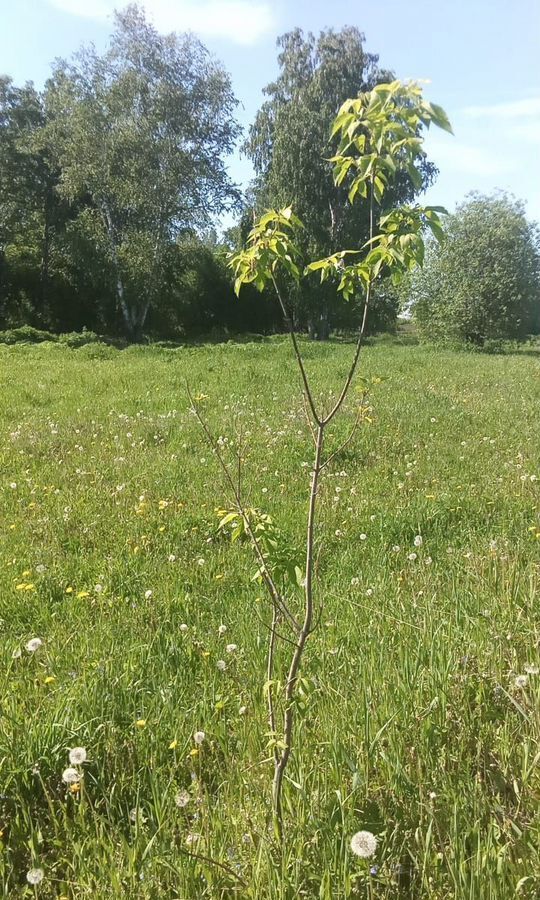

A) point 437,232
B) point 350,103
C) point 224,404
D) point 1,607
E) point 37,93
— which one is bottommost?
point 1,607

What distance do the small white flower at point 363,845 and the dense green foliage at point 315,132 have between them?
2894 cm

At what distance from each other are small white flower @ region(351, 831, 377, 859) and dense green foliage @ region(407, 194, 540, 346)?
35117 mm

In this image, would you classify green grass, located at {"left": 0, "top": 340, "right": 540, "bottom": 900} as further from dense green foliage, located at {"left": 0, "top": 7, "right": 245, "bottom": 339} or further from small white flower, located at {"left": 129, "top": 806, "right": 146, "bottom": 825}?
dense green foliage, located at {"left": 0, "top": 7, "right": 245, "bottom": 339}

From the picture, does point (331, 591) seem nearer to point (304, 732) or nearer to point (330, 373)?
point (304, 732)

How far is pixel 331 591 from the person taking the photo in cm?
411

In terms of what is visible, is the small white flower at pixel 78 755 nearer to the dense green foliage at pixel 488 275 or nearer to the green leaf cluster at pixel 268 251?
the green leaf cluster at pixel 268 251

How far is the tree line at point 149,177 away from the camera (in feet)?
89.7

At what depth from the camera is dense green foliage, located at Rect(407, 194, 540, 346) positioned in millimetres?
33594

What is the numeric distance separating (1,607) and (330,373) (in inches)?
485

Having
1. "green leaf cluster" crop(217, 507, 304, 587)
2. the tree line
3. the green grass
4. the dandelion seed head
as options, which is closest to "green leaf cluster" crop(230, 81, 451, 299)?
"green leaf cluster" crop(217, 507, 304, 587)

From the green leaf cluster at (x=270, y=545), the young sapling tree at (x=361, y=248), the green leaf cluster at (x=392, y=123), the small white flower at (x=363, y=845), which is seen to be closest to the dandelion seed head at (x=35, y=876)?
the young sapling tree at (x=361, y=248)

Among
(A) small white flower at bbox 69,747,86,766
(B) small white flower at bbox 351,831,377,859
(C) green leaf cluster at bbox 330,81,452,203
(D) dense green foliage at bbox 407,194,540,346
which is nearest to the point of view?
(B) small white flower at bbox 351,831,377,859

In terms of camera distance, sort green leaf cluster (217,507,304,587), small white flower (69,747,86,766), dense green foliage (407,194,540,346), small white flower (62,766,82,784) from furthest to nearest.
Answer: dense green foliage (407,194,540,346) → green leaf cluster (217,507,304,587) → small white flower (69,747,86,766) → small white flower (62,766,82,784)

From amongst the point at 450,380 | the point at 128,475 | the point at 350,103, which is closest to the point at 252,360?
the point at 450,380
